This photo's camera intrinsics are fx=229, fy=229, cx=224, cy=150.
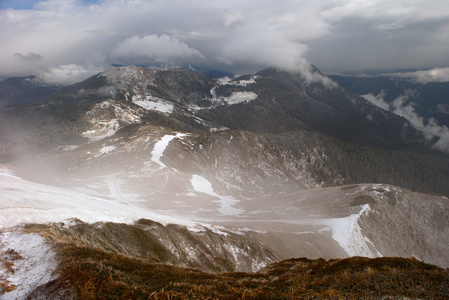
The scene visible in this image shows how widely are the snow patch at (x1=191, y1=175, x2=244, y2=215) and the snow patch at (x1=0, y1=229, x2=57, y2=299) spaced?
2243 inches

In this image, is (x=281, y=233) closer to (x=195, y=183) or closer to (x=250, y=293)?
(x=250, y=293)

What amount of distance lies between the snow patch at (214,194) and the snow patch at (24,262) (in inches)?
2243

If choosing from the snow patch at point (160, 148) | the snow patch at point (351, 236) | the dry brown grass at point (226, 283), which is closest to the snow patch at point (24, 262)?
the dry brown grass at point (226, 283)

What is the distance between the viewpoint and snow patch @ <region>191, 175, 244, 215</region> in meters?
75.0

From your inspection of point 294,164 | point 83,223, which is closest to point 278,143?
point 294,164

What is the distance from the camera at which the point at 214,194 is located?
296 ft

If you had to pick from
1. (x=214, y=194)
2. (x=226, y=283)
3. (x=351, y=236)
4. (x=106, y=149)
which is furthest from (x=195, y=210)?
(x=106, y=149)

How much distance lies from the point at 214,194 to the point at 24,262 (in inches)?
3002

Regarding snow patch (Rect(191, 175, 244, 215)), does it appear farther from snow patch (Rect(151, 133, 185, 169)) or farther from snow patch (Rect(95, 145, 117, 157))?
snow patch (Rect(95, 145, 117, 157))

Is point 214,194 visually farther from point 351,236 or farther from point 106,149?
point 106,149

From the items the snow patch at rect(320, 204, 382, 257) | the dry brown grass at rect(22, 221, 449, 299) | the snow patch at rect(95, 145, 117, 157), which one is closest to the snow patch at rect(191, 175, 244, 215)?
the snow patch at rect(320, 204, 382, 257)

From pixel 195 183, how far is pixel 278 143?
4433 inches

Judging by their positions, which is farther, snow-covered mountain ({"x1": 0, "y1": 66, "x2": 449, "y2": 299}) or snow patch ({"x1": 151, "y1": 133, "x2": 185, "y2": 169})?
snow patch ({"x1": 151, "y1": 133, "x2": 185, "y2": 169})

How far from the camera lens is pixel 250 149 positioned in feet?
494
